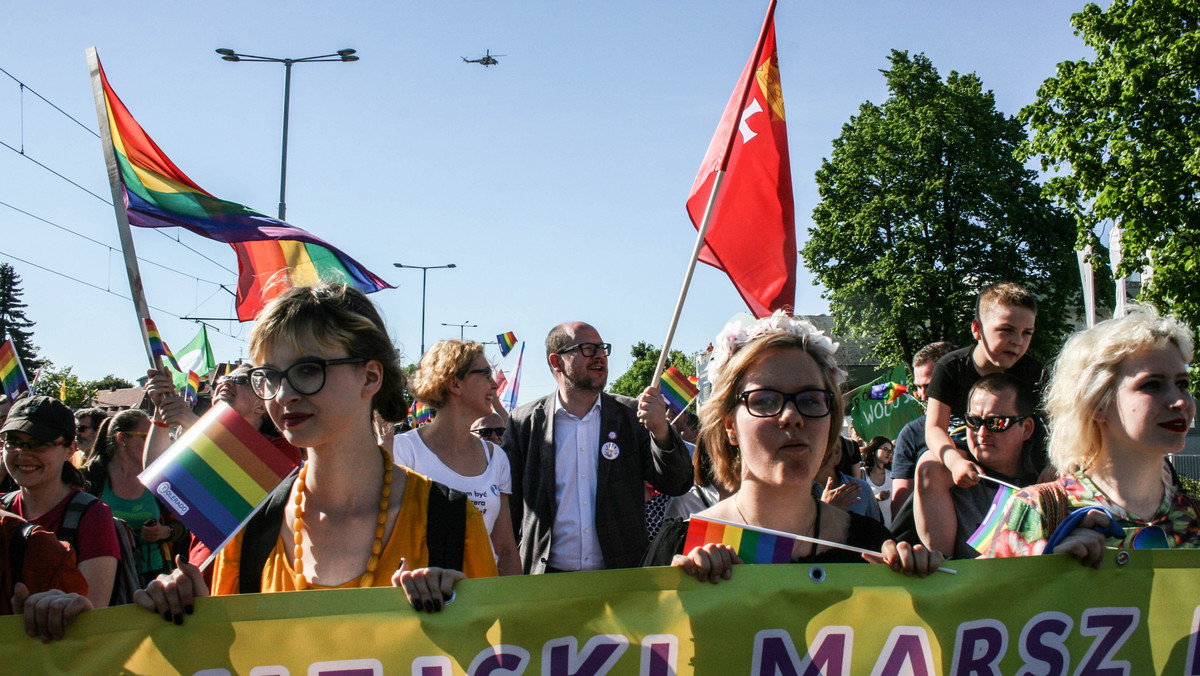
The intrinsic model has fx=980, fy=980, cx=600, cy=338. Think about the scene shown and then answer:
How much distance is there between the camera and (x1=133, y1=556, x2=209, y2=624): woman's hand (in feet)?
7.24

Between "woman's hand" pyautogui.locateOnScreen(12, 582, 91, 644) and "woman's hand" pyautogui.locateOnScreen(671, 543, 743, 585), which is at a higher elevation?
"woman's hand" pyautogui.locateOnScreen(671, 543, 743, 585)

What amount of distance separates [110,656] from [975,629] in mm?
2094

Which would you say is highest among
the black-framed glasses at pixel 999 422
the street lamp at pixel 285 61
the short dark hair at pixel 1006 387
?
the street lamp at pixel 285 61

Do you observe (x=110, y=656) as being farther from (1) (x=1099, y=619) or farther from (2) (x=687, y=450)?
(2) (x=687, y=450)

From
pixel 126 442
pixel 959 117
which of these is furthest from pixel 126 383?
pixel 126 442

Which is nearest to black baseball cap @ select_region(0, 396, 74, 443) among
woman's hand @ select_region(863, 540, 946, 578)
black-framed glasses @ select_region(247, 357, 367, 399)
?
black-framed glasses @ select_region(247, 357, 367, 399)

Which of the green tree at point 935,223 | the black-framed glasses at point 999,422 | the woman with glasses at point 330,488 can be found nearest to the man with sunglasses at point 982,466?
the black-framed glasses at point 999,422

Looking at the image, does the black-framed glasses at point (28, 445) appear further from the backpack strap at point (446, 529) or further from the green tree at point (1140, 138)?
the green tree at point (1140, 138)

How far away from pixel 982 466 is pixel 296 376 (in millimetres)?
2683

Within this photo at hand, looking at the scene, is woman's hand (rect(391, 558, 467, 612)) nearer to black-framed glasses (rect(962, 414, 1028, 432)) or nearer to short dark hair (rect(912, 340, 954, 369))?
black-framed glasses (rect(962, 414, 1028, 432))

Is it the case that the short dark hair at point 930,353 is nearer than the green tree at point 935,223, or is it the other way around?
the short dark hair at point 930,353

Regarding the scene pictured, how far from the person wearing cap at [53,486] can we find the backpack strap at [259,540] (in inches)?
42.8

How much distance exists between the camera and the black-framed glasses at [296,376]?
2.56 meters

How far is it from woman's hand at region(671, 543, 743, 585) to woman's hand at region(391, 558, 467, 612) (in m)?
0.55
